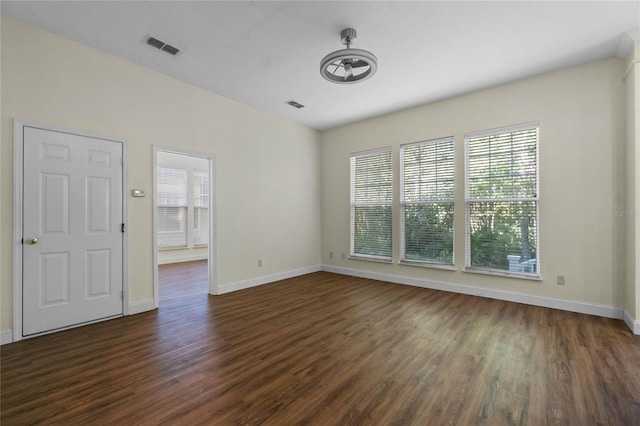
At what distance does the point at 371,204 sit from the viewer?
5.87 meters

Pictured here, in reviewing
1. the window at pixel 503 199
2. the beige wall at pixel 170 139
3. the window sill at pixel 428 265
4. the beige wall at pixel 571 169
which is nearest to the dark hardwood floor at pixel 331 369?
the beige wall at pixel 571 169

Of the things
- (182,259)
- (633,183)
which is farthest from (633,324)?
(182,259)

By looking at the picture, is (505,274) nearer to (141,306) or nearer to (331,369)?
(331,369)

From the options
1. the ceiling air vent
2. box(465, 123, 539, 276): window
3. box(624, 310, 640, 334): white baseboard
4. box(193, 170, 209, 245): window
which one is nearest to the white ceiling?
the ceiling air vent

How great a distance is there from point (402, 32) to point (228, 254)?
397 centimetres

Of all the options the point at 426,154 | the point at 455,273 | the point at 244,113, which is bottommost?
the point at 455,273

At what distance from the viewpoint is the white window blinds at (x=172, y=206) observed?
7684 mm

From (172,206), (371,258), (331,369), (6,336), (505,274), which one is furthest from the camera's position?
(172,206)

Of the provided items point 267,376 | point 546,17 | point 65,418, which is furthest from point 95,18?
point 546,17

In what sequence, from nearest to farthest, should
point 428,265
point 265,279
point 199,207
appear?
1. point 428,265
2. point 265,279
3. point 199,207

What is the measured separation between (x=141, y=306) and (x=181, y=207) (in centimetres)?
476

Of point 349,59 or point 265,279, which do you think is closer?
point 349,59

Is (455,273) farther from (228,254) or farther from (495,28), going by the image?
(228,254)

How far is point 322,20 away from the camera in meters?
2.86
